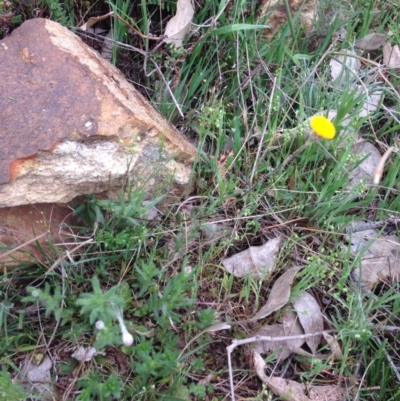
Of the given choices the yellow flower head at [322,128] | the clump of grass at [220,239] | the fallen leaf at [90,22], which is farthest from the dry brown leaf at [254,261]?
the fallen leaf at [90,22]

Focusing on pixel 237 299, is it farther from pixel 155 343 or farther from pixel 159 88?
pixel 159 88

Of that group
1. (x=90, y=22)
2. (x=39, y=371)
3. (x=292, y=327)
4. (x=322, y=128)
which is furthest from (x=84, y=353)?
(x=90, y=22)

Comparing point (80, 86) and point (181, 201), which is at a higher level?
point (80, 86)

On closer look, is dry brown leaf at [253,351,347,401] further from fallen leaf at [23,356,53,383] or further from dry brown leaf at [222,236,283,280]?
fallen leaf at [23,356,53,383]

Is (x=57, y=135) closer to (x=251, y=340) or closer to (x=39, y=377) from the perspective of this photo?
(x=39, y=377)

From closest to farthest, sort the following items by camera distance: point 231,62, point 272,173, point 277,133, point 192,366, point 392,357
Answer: point 192,366 < point 392,357 < point 272,173 < point 277,133 < point 231,62

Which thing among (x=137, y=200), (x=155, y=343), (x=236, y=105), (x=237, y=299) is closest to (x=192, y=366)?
(x=155, y=343)

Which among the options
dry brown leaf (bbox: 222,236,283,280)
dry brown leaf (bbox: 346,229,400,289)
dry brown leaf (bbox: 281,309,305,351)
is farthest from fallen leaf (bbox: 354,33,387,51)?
dry brown leaf (bbox: 281,309,305,351)
